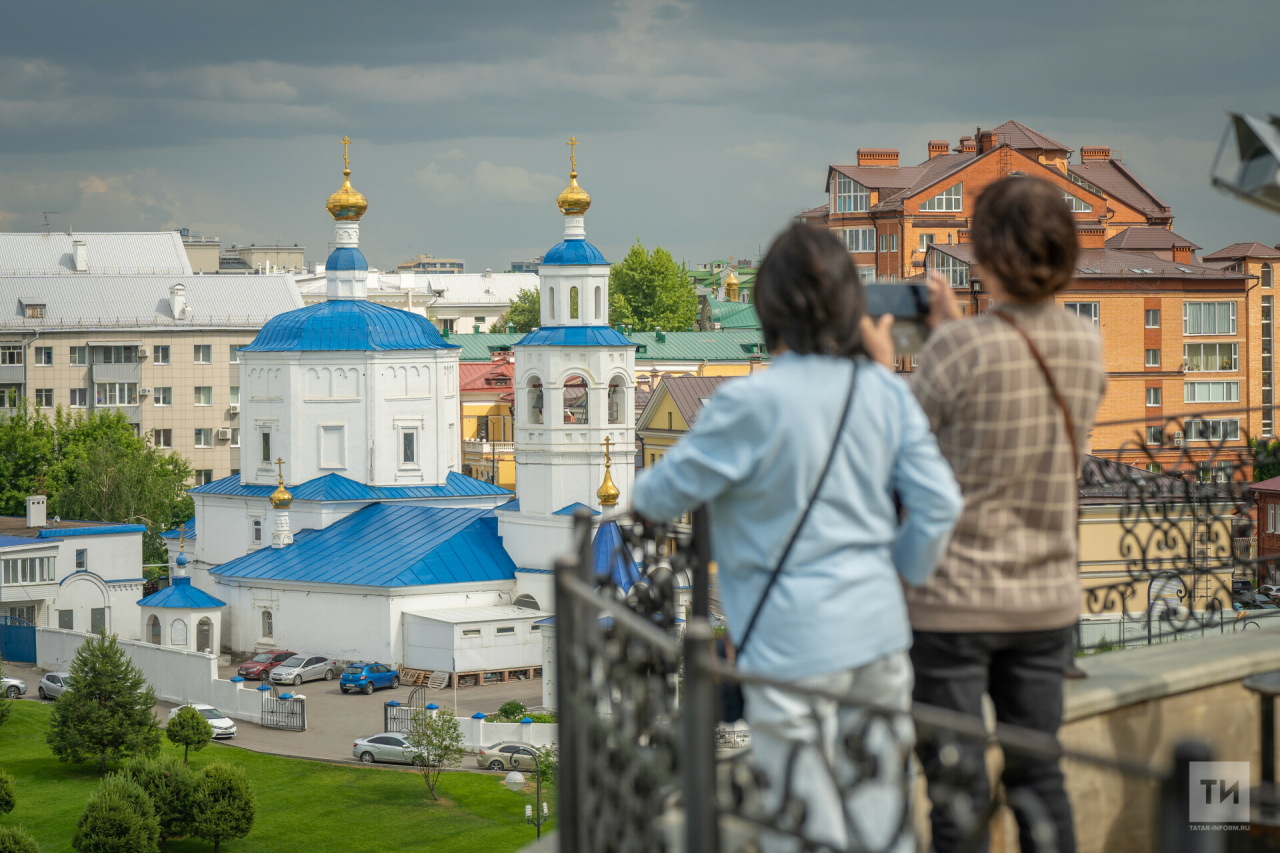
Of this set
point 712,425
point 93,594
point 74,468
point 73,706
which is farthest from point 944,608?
point 74,468

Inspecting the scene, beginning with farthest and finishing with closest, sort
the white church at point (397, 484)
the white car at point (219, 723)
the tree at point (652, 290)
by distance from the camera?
the tree at point (652, 290), the white church at point (397, 484), the white car at point (219, 723)

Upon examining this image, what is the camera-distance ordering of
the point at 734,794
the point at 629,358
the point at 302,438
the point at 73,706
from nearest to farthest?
the point at 734,794 < the point at 73,706 < the point at 629,358 < the point at 302,438

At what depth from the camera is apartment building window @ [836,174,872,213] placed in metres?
57.9

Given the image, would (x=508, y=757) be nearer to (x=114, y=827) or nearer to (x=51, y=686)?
(x=114, y=827)

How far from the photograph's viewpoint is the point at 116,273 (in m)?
73.8

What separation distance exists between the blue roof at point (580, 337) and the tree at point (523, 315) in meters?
62.0

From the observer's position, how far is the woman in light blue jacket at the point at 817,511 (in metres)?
3.35

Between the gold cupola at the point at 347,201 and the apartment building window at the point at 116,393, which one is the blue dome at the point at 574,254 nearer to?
the gold cupola at the point at 347,201

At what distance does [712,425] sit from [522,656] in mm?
32763

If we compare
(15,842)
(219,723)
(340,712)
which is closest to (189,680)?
(219,723)

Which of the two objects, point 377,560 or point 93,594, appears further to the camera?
point 93,594

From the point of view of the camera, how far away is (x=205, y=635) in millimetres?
39438

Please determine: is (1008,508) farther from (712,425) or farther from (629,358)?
(629,358)

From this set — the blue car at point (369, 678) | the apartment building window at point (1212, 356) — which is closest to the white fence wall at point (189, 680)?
the blue car at point (369, 678)
